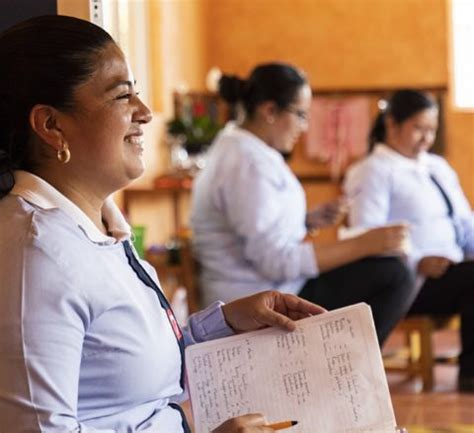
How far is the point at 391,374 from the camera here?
451 centimetres

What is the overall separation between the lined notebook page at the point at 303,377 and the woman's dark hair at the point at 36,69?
392mm

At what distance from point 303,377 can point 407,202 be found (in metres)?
2.81

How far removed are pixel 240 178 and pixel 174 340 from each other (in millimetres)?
1929

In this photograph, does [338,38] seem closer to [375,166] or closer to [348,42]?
[348,42]

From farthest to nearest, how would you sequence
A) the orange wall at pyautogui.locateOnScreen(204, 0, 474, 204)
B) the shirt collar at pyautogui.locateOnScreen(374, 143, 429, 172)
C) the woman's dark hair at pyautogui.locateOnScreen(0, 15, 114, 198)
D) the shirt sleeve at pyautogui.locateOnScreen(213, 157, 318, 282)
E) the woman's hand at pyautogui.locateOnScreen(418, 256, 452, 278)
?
the orange wall at pyautogui.locateOnScreen(204, 0, 474, 204) < the shirt collar at pyautogui.locateOnScreen(374, 143, 429, 172) < the woman's hand at pyautogui.locateOnScreen(418, 256, 452, 278) < the shirt sleeve at pyautogui.locateOnScreen(213, 157, 318, 282) < the woman's dark hair at pyautogui.locateOnScreen(0, 15, 114, 198)

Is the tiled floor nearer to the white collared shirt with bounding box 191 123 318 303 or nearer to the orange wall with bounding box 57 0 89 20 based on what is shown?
the white collared shirt with bounding box 191 123 318 303

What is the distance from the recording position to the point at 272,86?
11.7ft

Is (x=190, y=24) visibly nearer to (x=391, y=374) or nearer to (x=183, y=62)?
(x=183, y=62)

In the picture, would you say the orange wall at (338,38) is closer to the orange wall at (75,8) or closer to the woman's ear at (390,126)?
the woman's ear at (390,126)

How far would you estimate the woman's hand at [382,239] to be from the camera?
3.57 metres

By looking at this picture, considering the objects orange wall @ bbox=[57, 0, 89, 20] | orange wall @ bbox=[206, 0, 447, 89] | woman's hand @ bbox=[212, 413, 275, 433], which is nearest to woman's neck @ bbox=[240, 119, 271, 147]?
orange wall @ bbox=[57, 0, 89, 20]

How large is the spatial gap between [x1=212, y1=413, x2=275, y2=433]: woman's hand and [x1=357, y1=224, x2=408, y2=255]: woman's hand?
88.3 inches

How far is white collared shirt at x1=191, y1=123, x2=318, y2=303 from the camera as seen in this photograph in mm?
3432

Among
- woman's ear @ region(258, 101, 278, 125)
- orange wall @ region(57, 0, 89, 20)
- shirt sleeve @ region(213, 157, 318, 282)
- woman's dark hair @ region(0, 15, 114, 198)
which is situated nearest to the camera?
woman's dark hair @ region(0, 15, 114, 198)
